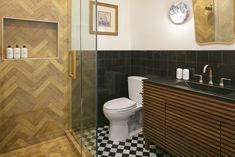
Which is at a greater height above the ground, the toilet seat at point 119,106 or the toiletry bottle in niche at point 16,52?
the toiletry bottle in niche at point 16,52

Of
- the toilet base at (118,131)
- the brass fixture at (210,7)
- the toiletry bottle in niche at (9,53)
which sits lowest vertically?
the toilet base at (118,131)

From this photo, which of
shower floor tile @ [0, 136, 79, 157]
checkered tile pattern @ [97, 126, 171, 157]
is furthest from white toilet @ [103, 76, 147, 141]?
shower floor tile @ [0, 136, 79, 157]

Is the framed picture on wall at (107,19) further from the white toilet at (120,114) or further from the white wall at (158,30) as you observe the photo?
the white toilet at (120,114)

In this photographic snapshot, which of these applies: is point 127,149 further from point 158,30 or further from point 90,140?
point 158,30

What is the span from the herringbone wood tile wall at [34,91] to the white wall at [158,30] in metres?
1.14

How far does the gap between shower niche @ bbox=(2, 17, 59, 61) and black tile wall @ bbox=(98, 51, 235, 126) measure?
2.38 feet

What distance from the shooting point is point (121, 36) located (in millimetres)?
3283

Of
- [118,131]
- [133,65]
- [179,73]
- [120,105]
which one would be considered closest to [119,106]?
[120,105]

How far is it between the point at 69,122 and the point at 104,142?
626 millimetres

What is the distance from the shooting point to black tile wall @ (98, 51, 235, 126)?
239 centimetres

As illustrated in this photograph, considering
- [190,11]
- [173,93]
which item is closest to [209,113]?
[173,93]

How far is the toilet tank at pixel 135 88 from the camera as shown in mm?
2908

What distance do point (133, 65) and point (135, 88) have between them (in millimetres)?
516

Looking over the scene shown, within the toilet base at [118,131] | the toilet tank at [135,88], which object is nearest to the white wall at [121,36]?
the toilet tank at [135,88]
